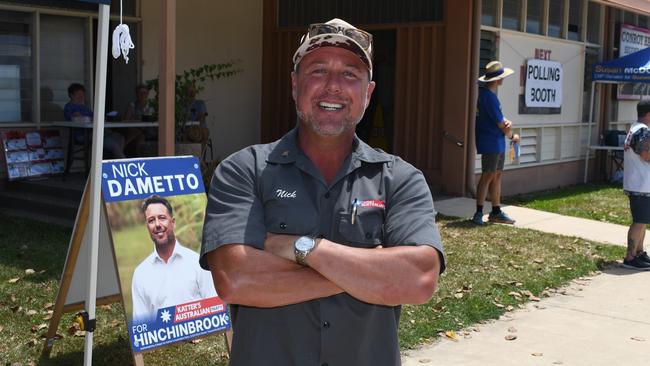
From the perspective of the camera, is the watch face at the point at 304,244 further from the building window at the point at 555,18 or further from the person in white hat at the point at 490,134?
the building window at the point at 555,18

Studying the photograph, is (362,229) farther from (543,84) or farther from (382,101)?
(543,84)

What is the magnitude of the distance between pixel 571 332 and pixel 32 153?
24.6 feet

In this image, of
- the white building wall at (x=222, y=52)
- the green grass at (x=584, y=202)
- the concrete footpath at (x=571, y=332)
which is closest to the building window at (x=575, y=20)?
the green grass at (x=584, y=202)

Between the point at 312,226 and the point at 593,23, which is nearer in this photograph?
the point at 312,226

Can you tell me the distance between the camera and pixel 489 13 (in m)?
12.2

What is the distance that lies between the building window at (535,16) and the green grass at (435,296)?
186 inches

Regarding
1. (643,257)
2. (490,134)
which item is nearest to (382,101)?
(490,134)

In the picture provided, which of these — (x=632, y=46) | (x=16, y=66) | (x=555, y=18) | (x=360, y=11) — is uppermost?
(x=555, y=18)

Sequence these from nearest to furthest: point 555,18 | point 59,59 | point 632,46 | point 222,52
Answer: point 59,59
point 222,52
point 555,18
point 632,46

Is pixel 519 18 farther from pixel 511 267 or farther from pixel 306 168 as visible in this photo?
pixel 306 168

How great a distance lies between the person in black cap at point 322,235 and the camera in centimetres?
236

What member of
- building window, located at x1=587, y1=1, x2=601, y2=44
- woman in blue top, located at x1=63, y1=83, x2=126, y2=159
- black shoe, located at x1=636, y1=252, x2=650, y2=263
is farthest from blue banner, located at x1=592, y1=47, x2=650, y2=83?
woman in blue top, located at x1=63, y1=83, x2=126, y2=159

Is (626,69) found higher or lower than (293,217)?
higher

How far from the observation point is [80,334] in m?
5.50
